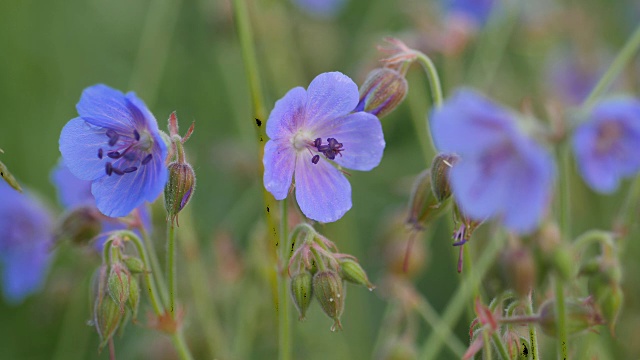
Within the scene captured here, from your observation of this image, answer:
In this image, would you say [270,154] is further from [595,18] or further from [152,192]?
[595,18]

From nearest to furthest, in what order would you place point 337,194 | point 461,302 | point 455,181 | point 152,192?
point 455,181 < point 152,192 < point 337,194 < point 461,302

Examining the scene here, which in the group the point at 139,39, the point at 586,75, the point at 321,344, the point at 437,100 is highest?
the point at 139,39

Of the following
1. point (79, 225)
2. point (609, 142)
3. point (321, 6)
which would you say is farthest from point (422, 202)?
point (321, 6)

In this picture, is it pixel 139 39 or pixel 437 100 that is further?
pixel 139 39

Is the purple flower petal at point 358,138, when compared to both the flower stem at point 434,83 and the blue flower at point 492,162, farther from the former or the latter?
the blue flower at point 492,162

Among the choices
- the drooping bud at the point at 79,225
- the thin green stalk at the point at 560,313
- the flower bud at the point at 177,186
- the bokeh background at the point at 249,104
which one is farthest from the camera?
the bokeh background at the point at 249,104

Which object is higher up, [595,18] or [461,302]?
[595,18]

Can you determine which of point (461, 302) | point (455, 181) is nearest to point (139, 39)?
point (461, 302)

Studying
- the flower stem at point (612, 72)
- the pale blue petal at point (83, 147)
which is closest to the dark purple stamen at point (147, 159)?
the pale blue petal at point (83, 147)

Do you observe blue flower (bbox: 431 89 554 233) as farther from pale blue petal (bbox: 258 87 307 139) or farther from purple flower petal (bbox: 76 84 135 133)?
purple flower petal (bbox: 76 84 135 133)
